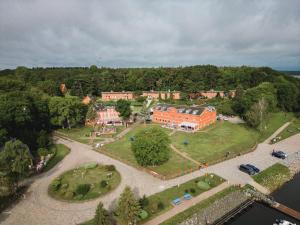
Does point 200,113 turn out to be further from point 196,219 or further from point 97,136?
point 196,219

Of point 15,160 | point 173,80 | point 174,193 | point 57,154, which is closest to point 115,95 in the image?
point 173,80

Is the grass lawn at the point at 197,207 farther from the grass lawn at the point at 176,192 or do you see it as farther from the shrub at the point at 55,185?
the shrub at the point at 55,185

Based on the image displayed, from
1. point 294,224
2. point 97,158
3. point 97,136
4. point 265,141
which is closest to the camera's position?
point 294,224

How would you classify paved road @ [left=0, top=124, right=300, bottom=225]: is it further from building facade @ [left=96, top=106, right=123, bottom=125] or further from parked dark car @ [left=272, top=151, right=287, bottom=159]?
building facade @ [left=96, top=106, right=123, bottom=125]

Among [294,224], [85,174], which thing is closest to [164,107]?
[85,174]

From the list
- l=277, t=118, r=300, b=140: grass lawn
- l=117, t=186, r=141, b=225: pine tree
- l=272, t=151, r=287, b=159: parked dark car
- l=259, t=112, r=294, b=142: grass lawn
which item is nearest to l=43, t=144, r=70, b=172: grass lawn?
l=117, t=186, r=141, b=225: pine tree
